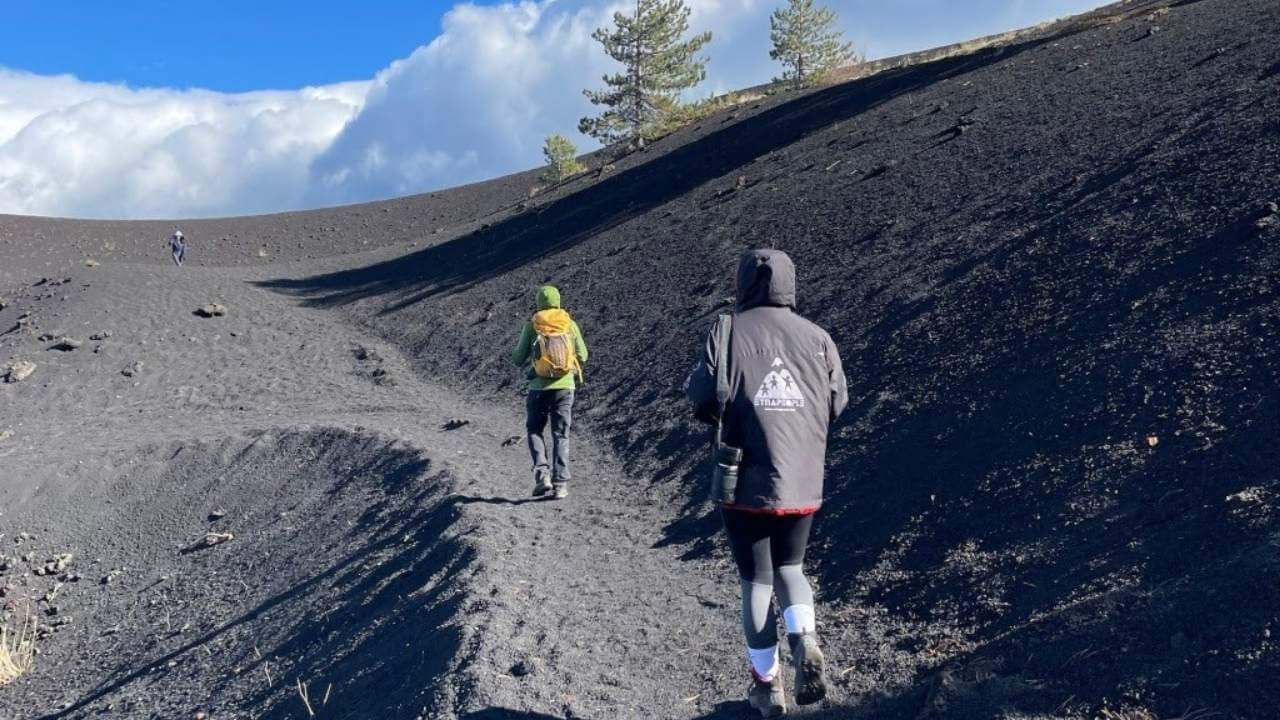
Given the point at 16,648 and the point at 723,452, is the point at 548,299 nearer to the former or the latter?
the point at 723,452

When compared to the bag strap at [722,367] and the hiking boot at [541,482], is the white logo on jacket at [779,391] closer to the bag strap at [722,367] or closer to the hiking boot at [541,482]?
the bag strap at [722,367]

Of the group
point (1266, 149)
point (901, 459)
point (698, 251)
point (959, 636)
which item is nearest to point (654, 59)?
point (698, 251)

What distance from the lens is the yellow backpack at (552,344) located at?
784 cm

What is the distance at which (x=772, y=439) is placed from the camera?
3.93 metres

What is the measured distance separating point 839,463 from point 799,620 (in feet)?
12.1

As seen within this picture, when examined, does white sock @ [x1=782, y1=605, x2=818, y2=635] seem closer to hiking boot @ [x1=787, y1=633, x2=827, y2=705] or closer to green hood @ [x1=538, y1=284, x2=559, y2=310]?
hiking boot @ [x1=787, y1=633, x2=827, y2=705]

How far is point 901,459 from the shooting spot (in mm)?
7203

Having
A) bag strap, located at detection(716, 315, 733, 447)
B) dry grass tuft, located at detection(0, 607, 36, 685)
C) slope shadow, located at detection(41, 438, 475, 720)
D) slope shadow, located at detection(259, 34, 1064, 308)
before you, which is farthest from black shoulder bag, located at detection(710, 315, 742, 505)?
slope shadow, located at detection(259, 34, 1064, 308)

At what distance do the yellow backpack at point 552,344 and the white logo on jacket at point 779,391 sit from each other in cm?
404

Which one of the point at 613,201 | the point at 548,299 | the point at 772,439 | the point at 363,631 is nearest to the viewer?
the point at 772,439

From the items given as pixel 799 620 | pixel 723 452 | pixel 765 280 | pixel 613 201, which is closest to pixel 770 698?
pixel 799 620

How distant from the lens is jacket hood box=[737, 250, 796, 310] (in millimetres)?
4098

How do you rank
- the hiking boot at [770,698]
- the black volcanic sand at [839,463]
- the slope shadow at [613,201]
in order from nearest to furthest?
the hiking boot at [770,698]
the black volcanic sand at [839,463]
the slope shadow at [613,201]

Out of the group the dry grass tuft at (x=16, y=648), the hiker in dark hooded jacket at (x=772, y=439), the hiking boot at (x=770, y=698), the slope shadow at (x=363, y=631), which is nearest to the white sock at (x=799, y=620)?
the hiker in dark hooded jacket at (x=772, y=439)
